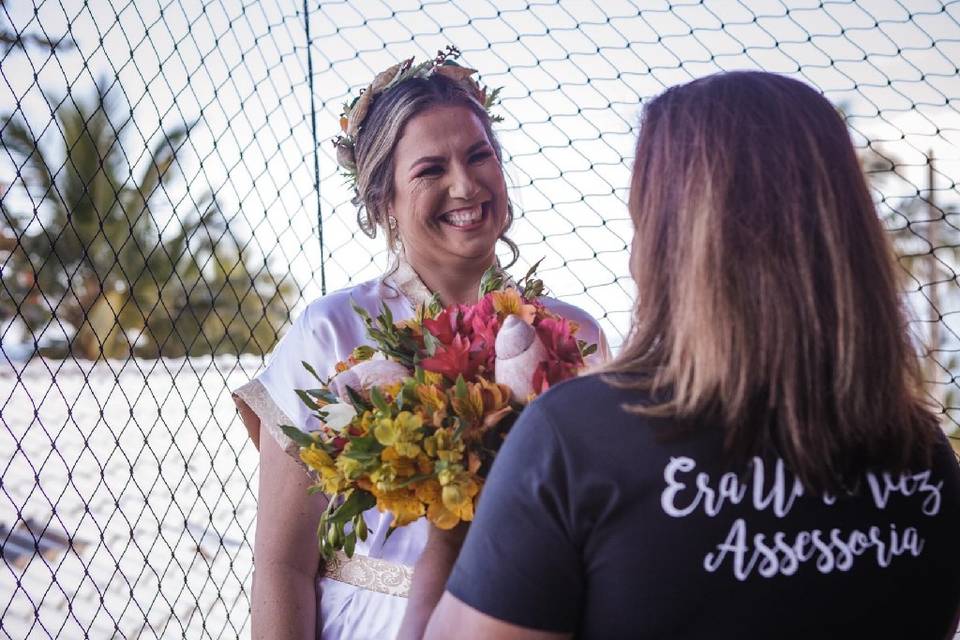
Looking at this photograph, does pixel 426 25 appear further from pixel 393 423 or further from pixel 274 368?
pixel 393 423

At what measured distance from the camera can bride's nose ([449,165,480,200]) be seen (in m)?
1.57

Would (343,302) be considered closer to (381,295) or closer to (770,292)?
(381,295)

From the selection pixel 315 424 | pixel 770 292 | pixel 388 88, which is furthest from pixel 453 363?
pixel 388 88

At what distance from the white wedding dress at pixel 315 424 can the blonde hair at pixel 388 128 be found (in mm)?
166

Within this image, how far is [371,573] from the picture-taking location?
1.39 meters

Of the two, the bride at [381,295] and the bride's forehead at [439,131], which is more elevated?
the bride's forehead at [439,131]

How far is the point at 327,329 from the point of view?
58.6 inches

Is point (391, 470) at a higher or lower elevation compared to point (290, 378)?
higher

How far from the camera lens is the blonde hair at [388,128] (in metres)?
1.63

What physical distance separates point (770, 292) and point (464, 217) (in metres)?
0.91

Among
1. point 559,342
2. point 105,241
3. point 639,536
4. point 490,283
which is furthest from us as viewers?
point 105,241

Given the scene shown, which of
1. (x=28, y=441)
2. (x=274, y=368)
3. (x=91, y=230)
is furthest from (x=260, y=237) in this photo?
(x=91, y=230)

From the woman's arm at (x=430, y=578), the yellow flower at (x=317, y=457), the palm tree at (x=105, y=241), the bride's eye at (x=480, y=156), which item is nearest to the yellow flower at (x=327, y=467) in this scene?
the yellow flower at (x=317, y=457)

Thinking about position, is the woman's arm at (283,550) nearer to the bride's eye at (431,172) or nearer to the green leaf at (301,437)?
the green leaf at (301,437)
